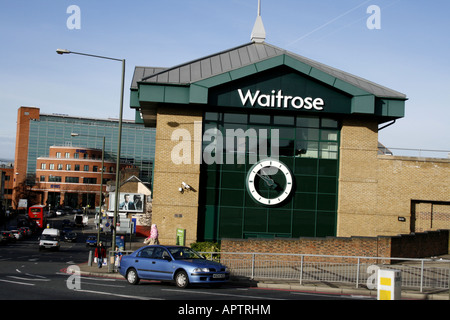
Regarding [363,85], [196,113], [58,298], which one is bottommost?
[58,298]

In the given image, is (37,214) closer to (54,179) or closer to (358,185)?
(54,179)

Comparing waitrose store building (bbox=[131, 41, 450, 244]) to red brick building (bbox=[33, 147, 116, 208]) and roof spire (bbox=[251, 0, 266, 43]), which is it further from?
red brick building (bbox=[33, 147, 116, 208])

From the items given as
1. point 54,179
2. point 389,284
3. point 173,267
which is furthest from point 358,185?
point 54,179

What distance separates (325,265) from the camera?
21469mm

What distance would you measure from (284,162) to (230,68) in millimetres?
6053

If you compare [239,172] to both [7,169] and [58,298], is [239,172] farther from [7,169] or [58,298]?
[7,169]

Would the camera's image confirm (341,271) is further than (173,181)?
No

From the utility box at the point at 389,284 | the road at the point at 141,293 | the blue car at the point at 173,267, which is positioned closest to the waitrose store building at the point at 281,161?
Result: the blue car at the point at 173,267

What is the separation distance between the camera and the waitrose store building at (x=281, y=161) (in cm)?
2927

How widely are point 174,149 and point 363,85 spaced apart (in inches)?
439

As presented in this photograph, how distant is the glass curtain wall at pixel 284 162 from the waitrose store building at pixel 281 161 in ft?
0.18

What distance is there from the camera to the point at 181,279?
59.6 ft

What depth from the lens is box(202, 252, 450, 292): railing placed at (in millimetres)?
18547
